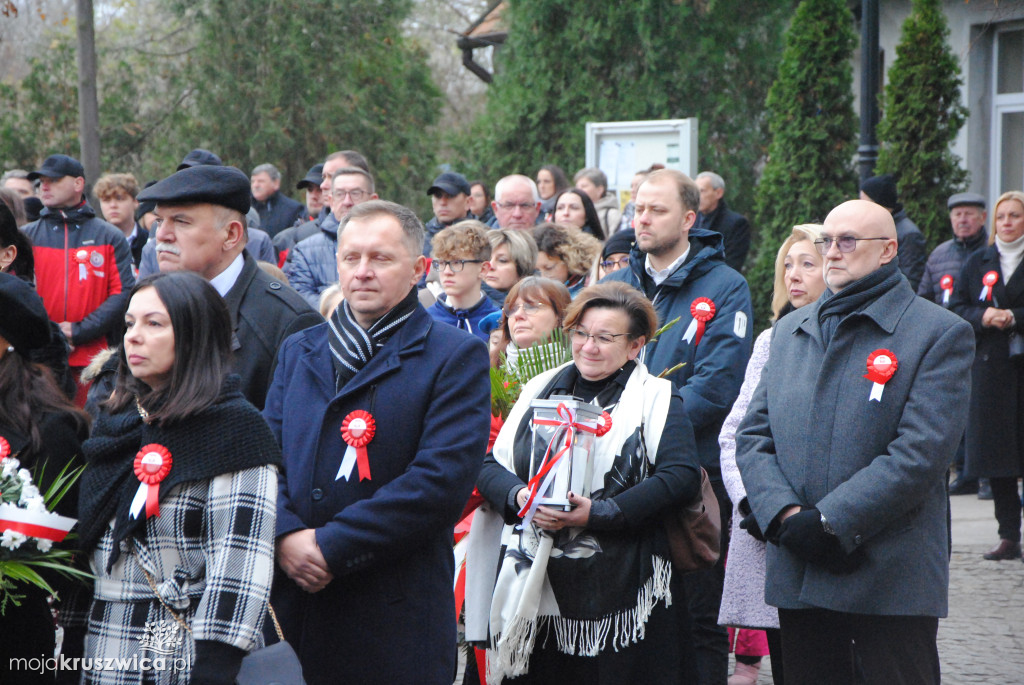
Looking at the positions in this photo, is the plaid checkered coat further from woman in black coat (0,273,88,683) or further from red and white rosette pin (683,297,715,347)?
red and white rosette pin (683,297,715,347)

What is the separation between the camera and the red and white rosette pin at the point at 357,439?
3473 millimetres

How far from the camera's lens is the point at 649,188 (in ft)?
18.7

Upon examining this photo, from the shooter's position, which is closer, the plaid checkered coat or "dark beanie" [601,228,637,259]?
the plaid checkered coat

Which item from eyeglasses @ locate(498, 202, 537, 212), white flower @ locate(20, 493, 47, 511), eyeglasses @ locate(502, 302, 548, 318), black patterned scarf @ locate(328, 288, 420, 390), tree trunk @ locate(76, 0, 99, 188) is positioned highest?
tree trunk @ locate(76, 0, 99, 188)

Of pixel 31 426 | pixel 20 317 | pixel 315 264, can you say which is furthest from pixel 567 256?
pixel 31 426

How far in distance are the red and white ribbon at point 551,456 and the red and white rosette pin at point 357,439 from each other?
3.09ft

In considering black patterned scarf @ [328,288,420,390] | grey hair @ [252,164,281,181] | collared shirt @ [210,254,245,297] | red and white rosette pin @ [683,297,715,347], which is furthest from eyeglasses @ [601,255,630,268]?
grey hair @ [252,164,281,181]

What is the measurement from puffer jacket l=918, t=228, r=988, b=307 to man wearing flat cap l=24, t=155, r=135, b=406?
6430mm

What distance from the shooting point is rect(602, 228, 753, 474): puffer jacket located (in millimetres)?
5367

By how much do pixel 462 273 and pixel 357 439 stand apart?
289cm

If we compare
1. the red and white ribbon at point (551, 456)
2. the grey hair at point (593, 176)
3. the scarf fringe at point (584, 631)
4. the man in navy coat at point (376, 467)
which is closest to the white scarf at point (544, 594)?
the scarf fringe at point (584, 631)

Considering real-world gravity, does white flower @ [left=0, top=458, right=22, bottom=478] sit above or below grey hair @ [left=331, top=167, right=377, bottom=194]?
below

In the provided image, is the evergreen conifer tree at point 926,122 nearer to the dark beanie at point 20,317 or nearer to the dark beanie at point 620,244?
the dark beanie at point 620,244

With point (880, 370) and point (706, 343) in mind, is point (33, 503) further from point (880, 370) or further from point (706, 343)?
point (706, 343)
